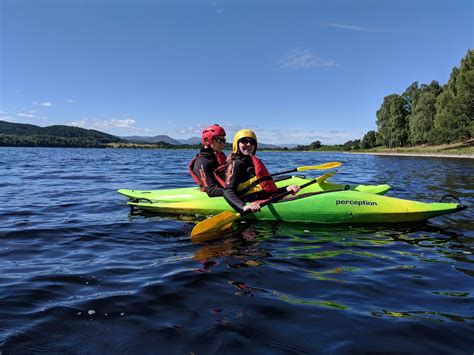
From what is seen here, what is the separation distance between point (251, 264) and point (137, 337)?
2.23m

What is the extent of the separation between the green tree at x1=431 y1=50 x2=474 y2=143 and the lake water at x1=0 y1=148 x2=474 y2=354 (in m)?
49.4

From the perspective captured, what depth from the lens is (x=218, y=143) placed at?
28.8ft

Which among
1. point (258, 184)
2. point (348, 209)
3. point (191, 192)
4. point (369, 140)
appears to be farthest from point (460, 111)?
point (258, 184)

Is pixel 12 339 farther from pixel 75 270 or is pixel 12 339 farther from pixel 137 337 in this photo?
pixel 75 270

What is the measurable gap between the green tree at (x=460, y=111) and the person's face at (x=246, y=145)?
163ft

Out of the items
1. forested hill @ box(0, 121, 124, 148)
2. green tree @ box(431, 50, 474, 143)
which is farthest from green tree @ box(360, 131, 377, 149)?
forested hill @ box(0, 121, 124, 148)

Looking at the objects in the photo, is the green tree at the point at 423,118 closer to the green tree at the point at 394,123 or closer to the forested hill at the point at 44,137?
the green tree at the point at 394,123

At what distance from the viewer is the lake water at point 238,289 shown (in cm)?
307

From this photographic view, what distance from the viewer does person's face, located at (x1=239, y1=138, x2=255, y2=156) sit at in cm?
718

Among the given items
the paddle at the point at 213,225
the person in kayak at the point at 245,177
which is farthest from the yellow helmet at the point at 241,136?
the paddle at the point at 213,225

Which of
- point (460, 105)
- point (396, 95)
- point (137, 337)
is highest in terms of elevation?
point (396, 95)

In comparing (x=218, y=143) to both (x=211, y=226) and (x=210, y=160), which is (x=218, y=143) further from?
(x=211, y=226)

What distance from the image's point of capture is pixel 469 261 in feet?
16.8

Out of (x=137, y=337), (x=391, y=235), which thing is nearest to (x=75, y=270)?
(x=137, y=337)
